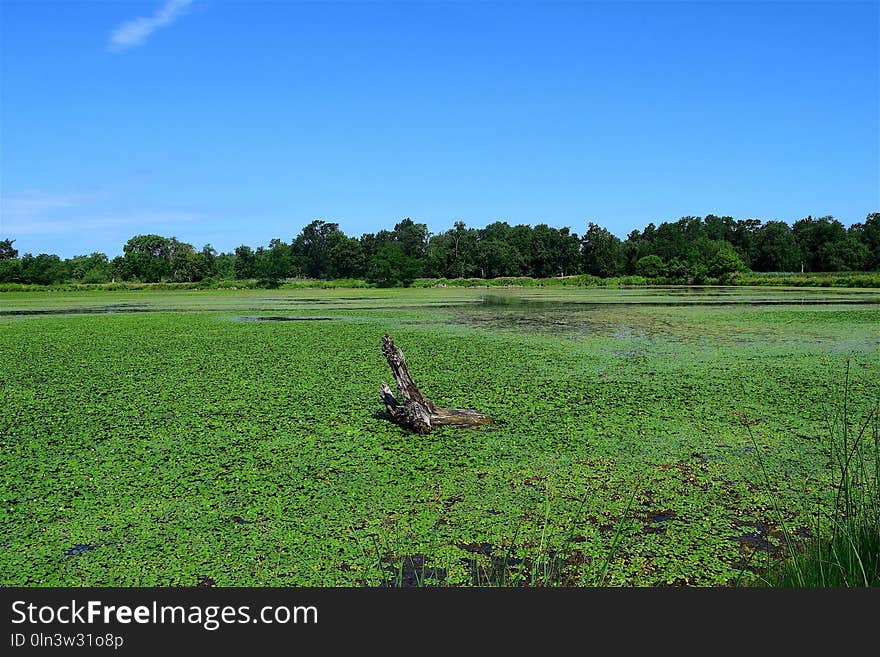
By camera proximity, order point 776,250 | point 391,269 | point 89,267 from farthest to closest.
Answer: point 89,267
point 776,250
point 391,269

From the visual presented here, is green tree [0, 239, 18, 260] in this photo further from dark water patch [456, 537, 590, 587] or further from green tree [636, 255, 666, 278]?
dark water patch [456, 537, 590, 587]

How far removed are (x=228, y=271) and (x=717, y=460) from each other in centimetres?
8326

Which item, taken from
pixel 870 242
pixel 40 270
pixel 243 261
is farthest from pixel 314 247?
pixel 870 242

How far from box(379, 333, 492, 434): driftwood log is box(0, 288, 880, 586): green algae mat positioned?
16 centimetres

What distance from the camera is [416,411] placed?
18.4 feet

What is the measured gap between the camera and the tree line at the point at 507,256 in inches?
2441

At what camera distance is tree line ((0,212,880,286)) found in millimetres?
62000

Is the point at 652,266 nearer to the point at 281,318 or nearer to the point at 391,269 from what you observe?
the point at 391,269

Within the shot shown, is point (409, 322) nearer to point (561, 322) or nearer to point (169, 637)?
point (561, 322)

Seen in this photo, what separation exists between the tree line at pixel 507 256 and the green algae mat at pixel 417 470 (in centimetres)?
5300

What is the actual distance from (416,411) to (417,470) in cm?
113

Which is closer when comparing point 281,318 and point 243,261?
point 281,318

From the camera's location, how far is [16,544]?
3.30 metres

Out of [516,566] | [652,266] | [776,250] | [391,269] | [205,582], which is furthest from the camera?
[776,250]
